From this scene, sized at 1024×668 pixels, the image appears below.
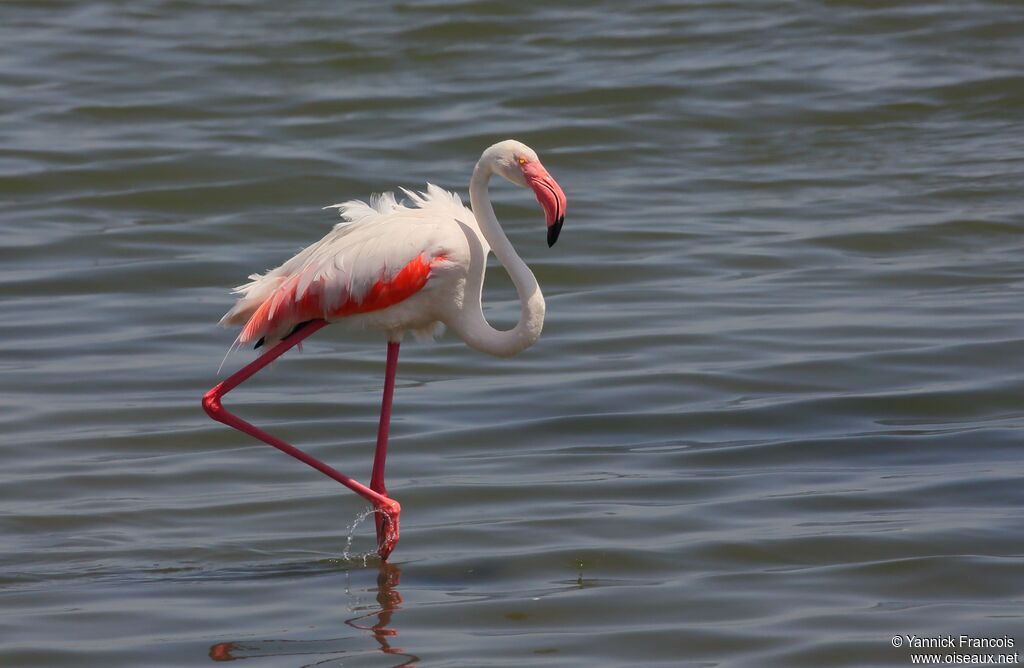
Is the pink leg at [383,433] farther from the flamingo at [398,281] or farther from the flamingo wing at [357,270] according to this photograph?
the flamingo wing at [357,270]

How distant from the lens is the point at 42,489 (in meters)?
7.12

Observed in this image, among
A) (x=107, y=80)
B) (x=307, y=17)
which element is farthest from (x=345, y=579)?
(x=307, y=17)

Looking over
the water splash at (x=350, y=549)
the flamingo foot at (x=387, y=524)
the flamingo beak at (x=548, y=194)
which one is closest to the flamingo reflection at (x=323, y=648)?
the flamingo foot at (x=387, y=524)

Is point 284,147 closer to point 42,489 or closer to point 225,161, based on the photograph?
point 225,161

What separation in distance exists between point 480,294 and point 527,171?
1.72 feet

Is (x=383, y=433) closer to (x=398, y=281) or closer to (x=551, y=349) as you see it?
(x=398, y=281)

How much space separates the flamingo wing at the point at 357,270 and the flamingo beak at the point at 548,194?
393 mm

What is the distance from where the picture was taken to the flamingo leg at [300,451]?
617cm

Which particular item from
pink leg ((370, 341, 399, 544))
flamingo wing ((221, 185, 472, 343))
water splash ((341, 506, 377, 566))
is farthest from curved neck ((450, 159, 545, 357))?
water splash ((341, 506, 377, 566))

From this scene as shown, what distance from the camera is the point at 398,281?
607cm

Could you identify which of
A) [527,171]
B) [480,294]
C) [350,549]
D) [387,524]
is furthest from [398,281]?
[350,549]

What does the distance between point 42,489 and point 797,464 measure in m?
3.31

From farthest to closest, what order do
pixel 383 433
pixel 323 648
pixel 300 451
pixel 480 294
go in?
pixel 383 433 → pixel 300 451 → pixel 480 294 → pixel 323 648

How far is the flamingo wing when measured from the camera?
6066 mm
